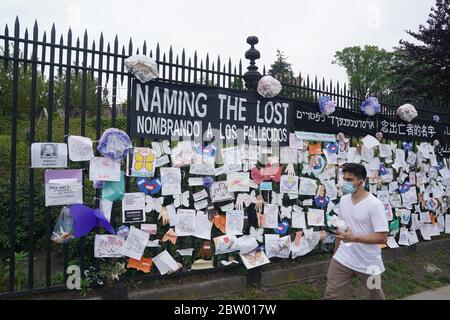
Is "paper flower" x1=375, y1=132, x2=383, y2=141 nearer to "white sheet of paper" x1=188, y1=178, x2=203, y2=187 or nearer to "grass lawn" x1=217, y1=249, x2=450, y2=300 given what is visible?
"grass lawn" x1=217, y1=249, x2=450, y2=300

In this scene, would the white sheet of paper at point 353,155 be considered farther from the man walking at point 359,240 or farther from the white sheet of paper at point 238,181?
the man walking at point 359,240

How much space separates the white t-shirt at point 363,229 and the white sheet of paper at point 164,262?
1770mm

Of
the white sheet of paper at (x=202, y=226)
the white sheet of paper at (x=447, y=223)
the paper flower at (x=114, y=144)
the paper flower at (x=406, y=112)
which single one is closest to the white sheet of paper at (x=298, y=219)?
the white sheet of paper at (x=202, y=226)

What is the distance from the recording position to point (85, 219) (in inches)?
146

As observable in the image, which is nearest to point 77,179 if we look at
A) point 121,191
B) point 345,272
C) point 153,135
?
point 121,191

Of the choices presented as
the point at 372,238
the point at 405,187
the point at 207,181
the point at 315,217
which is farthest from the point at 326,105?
the point at 372,238

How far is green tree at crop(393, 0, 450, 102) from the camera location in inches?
493

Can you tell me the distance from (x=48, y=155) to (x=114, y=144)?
61cm

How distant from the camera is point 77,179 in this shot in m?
3.71

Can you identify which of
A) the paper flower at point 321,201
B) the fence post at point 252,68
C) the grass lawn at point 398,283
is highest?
the fence post at point 252,68

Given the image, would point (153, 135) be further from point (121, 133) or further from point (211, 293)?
point (211, 293)

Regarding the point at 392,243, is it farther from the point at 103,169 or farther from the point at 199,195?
the point at 103,169

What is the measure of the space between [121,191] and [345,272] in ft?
7.73

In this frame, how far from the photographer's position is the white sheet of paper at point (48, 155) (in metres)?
3.50
